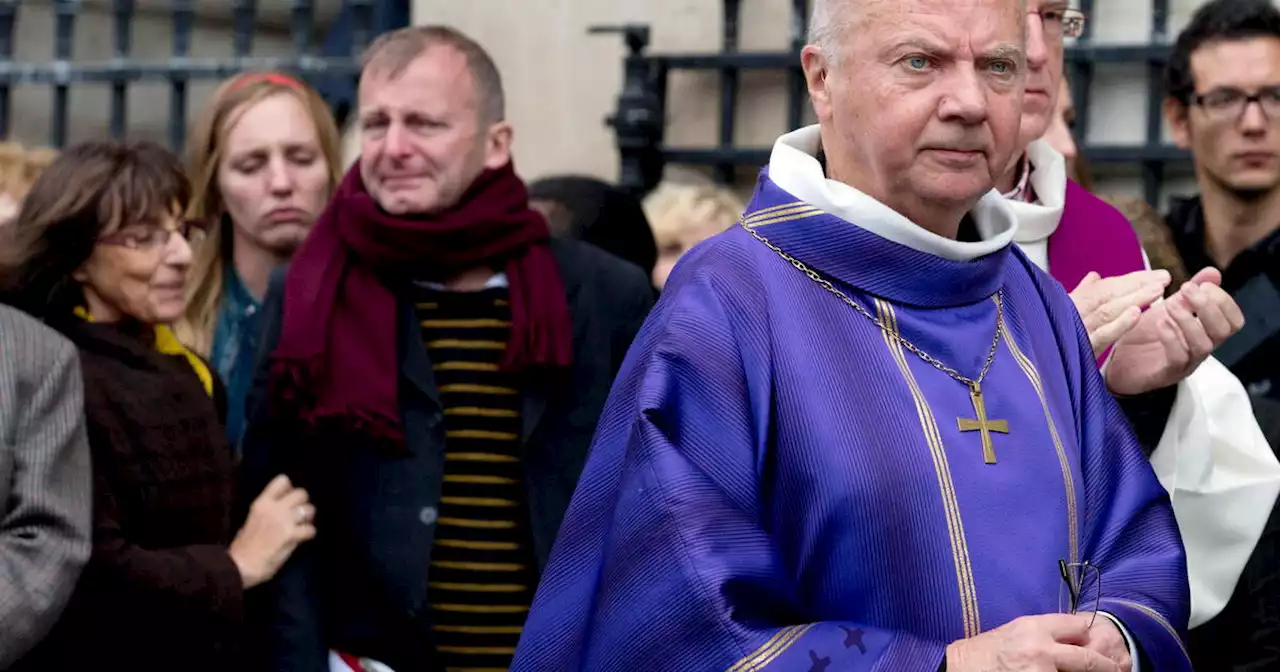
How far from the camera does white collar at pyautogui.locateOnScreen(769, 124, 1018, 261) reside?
3.14m

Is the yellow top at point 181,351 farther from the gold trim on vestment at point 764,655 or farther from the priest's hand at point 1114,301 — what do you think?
the gold trim on vestment at point 764,655

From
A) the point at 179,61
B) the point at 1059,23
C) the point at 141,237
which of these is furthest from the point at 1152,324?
the point at 179,61

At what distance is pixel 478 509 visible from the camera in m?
4.36

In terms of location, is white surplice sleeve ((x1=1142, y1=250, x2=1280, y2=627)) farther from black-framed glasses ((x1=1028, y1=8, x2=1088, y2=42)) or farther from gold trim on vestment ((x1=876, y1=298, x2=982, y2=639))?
gold trim on vestment ((x1=876, y1=298, x2=982, y2=639))

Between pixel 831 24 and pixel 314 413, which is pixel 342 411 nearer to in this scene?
pixel 314 413

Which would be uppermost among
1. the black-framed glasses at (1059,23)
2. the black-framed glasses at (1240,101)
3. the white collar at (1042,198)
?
the black-framed glasses at (1059,23)

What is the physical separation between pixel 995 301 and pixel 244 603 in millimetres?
1792

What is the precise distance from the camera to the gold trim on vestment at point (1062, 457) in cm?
315

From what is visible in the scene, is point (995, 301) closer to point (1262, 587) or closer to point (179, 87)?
point (1262, 587)

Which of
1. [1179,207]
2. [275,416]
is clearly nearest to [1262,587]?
[1179,207]

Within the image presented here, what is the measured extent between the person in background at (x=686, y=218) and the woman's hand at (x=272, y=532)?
5.72 ft

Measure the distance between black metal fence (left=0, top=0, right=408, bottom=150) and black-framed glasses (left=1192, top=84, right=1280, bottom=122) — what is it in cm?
313

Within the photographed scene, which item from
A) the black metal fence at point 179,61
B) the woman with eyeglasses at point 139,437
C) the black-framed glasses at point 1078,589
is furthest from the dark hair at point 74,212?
the black metal fence at point 179,61

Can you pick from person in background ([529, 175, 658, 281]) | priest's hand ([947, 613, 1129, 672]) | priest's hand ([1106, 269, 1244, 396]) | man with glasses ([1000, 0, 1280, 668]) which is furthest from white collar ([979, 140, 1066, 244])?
person in background ([529, 175, 658, 281])
